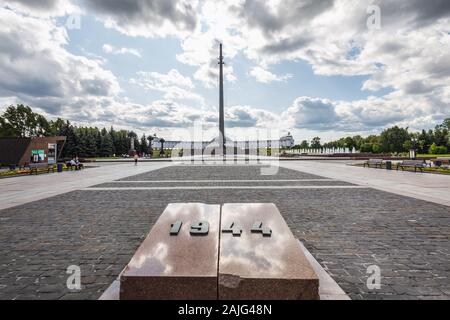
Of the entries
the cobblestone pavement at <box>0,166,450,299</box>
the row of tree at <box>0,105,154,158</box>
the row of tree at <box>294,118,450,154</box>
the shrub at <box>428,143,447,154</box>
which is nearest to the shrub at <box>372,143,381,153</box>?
the row of tree at <box>294,118,450,154</box>

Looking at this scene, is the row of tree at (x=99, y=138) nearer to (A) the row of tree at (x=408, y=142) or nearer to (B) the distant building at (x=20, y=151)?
(A) the row of tree at (x=408, y=142)

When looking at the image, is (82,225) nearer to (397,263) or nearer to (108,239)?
(108,239)

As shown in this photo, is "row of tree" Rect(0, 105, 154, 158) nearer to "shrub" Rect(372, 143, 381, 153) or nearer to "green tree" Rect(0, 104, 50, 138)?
"green tree" Rect(0, 104, 50, 138)

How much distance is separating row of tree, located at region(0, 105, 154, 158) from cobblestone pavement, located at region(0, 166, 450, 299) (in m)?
52.9

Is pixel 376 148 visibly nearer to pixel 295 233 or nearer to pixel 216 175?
pixel 216 175

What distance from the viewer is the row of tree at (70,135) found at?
53.8 meters

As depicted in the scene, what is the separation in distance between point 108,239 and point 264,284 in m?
3.70

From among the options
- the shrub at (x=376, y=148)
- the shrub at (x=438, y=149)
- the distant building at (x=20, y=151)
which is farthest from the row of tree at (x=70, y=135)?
the shrub at (x=438, y=149)

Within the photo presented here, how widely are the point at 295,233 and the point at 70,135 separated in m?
60.0

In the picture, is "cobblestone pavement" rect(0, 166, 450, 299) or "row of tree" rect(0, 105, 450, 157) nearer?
"cobblestone pavement" rect(0, 166, 450, 299)

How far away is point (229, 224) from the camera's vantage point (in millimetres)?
3195

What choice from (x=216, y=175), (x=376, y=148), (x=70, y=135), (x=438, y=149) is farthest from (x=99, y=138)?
(x=438, y=149)

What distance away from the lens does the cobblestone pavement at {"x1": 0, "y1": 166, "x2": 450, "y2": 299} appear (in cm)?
319
